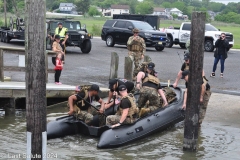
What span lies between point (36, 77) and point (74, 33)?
716 inches

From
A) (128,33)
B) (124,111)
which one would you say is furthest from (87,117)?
(128,33)

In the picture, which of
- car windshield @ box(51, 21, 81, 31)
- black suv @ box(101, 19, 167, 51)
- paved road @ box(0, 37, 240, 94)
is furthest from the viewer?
black suv @ box(101, 19, 167, 51)

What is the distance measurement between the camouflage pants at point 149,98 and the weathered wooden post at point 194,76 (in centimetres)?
178

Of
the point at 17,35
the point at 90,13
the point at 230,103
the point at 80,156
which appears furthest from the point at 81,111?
the point at 90,13

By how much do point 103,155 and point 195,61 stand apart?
2417 millimetres

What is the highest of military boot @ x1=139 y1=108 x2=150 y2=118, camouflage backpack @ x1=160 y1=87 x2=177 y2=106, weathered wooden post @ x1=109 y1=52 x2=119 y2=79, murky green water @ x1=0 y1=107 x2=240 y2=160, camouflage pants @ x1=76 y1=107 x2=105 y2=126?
weathered wooden post @ x1=109 y1=52 x2=119 y2=79

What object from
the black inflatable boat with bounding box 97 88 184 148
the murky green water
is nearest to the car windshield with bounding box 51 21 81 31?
the murky green water

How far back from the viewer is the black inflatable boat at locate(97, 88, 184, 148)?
940 centimetres

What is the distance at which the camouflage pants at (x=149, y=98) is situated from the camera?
35.6ft

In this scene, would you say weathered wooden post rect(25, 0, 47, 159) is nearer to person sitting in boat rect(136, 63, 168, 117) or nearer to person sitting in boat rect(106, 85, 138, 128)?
person sitting in boat rect(106, 85, 138, 128)

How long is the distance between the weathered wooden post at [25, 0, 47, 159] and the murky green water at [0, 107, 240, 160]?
2344mm

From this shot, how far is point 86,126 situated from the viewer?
10.1 m

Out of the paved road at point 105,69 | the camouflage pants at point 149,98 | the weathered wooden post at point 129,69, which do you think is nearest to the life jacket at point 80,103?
the camouflage pants at point 149,98

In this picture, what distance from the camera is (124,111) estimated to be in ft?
30.9
